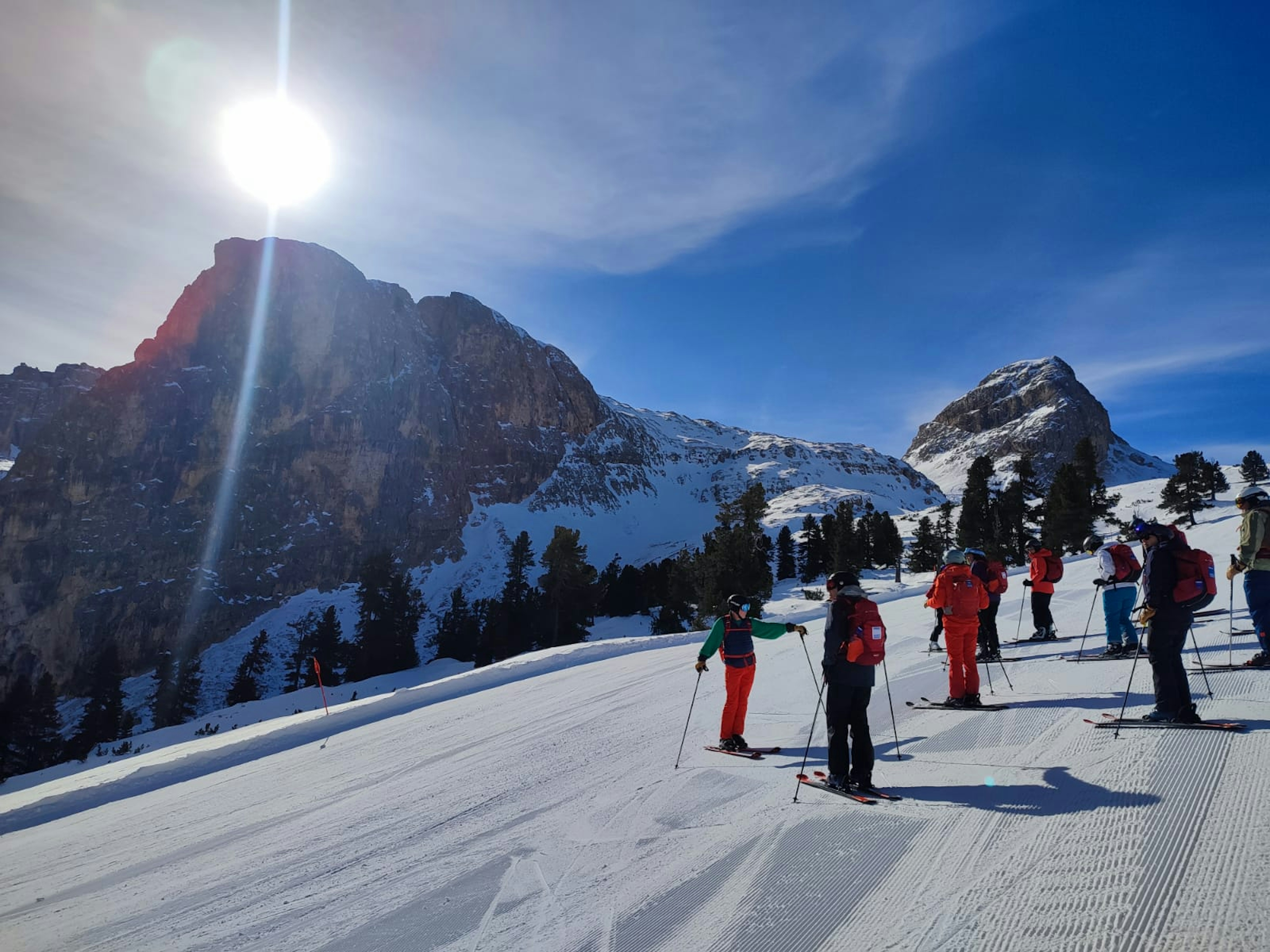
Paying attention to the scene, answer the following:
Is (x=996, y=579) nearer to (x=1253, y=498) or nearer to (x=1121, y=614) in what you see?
(x=1121, y=614)

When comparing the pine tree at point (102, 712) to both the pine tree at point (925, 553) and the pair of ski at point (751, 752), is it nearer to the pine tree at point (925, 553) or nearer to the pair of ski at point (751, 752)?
the pair of ski at point (751, 752)

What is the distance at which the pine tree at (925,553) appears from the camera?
4750 centimetres

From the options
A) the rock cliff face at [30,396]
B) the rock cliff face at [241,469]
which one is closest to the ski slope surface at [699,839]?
the rock cliff face at [241,469]

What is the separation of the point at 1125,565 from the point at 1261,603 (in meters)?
1.74

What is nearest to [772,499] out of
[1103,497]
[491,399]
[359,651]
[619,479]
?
[619,479]

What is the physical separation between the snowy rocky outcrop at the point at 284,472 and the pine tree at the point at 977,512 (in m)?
73.0

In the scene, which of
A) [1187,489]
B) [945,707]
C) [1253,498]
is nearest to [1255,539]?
[1253,498]

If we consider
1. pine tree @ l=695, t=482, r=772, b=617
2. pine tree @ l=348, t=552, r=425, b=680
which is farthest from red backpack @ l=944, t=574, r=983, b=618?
pine tree @ l=348, t=552, r=425, b=680

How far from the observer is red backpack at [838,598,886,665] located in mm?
5164

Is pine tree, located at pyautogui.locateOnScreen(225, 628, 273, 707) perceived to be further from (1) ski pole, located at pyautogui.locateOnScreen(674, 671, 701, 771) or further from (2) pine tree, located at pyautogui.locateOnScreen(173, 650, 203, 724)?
(1) ski pole, located at pyautogui.locateOnScreen(674, 671, 701, 771)

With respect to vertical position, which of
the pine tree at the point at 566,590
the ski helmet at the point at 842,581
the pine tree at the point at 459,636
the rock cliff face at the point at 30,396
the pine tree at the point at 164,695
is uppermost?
the rock cliff face at the point at 30,396

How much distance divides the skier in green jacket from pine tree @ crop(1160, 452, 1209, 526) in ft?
149

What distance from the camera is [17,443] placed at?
172m

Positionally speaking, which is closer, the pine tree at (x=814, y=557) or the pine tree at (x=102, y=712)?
the pine tree at (x=102, y=712)
